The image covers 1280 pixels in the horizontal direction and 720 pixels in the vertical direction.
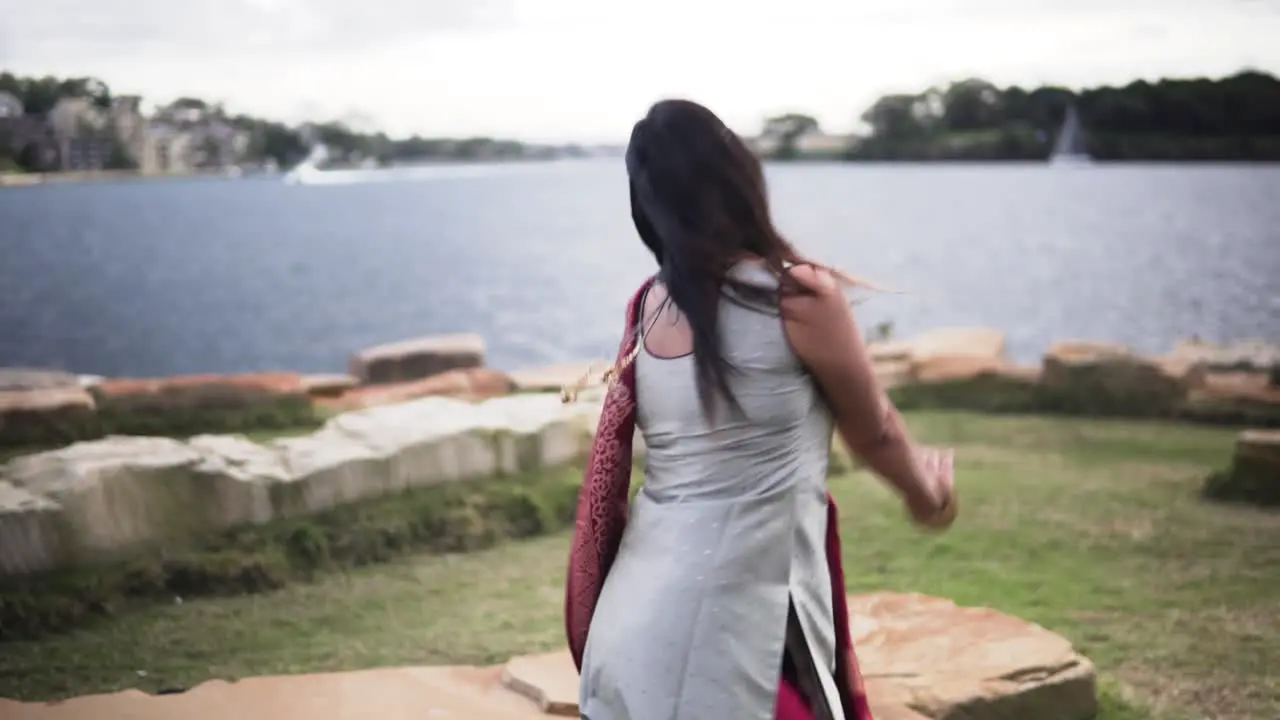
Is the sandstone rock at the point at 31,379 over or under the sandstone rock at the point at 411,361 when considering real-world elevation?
over

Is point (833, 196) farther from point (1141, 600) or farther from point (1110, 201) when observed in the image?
point (1141, 600)

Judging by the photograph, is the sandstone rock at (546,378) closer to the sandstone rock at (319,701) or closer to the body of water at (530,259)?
the body of water at (530,259)

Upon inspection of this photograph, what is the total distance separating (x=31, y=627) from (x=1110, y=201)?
754 cm

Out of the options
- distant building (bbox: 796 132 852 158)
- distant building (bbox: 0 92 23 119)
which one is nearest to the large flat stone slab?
distant building (bbox: 0 92 23 119)

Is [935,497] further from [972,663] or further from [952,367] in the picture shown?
[952,367]

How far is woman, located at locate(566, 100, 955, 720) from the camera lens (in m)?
1.86

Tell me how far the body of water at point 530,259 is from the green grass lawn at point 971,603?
2517 mm

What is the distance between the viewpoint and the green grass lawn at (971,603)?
13.5 feet

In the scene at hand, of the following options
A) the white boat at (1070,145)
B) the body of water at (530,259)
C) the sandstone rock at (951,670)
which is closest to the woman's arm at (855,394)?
the sandstone rock at (951,670)

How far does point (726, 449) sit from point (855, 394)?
0.61ft

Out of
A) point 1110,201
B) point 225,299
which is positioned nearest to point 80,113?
point 225,299

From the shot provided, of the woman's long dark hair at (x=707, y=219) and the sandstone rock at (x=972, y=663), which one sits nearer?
the woman's long dark hair at (x=707, y=219)

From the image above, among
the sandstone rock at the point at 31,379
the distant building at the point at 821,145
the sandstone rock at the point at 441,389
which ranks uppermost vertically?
the distant building at the point at 821,145

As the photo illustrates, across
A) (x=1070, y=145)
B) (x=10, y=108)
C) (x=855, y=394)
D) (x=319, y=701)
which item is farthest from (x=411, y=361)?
(x=855, y=394)
